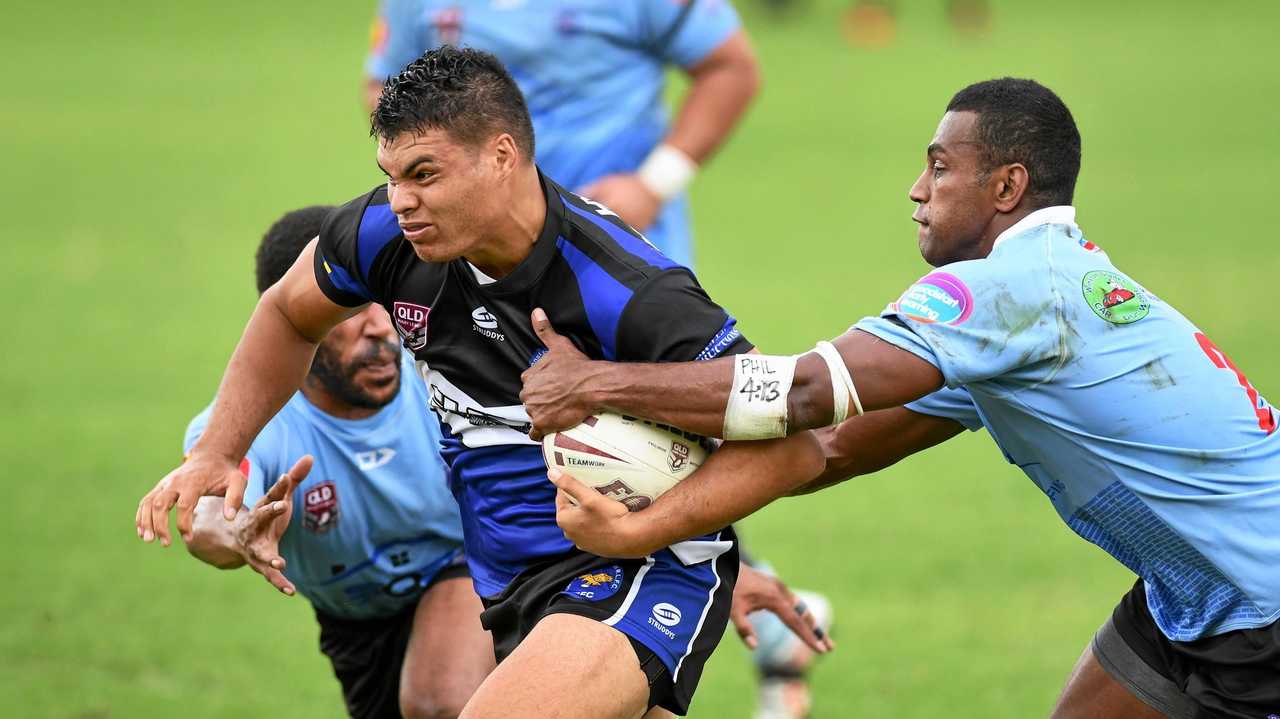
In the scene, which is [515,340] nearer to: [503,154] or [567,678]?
→ [503,154]

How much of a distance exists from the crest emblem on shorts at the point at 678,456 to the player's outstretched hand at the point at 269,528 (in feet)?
3.86

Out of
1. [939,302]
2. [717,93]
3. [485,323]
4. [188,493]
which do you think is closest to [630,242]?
[485,323]

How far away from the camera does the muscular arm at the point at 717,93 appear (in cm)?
804

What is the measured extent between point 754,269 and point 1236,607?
13127 mm

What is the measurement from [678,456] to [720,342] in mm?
339

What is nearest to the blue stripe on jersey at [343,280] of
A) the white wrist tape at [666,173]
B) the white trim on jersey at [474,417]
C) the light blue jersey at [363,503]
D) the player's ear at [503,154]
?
the white trim on jersey at [474,417]

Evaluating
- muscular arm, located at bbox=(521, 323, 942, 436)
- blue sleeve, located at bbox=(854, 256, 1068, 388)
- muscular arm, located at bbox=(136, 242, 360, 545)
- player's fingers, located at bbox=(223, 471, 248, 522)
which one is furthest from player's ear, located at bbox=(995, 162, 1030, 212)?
player's fingers, located at bbox=(223, 471, 248, 522)

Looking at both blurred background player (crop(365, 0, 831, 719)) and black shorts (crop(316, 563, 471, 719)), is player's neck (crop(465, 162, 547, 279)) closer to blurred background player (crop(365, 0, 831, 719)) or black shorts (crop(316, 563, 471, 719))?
black shorts (crop(316, 563, 471, 719))

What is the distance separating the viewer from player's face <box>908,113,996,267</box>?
4738 mm

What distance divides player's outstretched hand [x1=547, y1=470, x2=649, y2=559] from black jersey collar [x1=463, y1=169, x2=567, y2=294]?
0.55m

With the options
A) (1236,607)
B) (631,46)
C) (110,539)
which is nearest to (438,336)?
(1236,607)

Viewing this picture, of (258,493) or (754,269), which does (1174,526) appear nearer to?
(258,493)

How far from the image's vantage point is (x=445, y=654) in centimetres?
591

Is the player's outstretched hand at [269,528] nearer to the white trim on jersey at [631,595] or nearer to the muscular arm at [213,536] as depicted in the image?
the muscular arm at [213,536]
